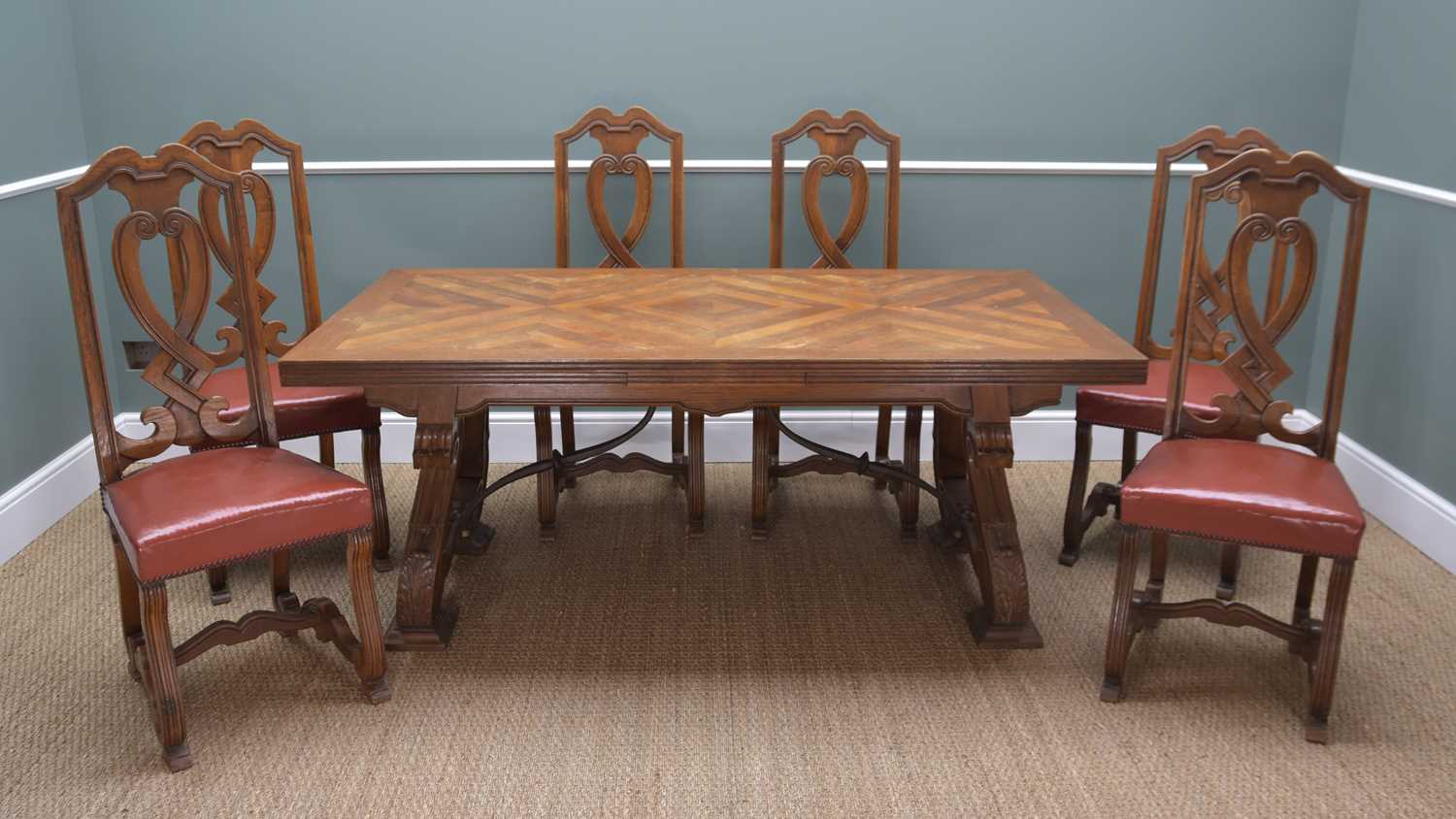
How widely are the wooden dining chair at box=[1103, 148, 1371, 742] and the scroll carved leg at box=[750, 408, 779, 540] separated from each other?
3.35ft

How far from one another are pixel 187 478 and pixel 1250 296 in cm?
223

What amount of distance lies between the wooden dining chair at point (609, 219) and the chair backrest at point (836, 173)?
0.92ft

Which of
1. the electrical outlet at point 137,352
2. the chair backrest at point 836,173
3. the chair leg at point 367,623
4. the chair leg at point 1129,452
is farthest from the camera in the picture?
the electrical outlet at point 137,352

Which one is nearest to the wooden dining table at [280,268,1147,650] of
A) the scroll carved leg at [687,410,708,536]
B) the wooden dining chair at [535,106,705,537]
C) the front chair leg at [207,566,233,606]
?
the wooden dining chair at [535,106,705,537]

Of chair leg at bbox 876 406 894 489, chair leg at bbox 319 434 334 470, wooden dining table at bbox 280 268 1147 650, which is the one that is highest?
wooden dining table at bbox 280 268 1147 650

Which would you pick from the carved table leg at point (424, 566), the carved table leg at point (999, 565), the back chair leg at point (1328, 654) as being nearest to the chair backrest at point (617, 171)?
the carved table leg at point (424, 566)

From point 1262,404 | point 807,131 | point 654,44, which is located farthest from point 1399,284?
point 654,44

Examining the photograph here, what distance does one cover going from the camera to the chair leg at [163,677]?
223cm

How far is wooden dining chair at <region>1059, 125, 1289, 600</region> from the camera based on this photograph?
9.84ft

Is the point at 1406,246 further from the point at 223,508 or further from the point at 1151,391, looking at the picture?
the point at 223,508

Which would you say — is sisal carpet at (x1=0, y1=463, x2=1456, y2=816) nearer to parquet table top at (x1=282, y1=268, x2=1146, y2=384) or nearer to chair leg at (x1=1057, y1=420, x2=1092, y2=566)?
chair leg at (x1=1057, y1=420, x2=1092, y2=566)

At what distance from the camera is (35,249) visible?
3316 mm

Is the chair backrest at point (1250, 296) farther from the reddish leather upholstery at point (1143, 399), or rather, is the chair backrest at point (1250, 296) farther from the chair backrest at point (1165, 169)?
the chair backrest at point (1165, 169)

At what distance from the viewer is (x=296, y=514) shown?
232cm
